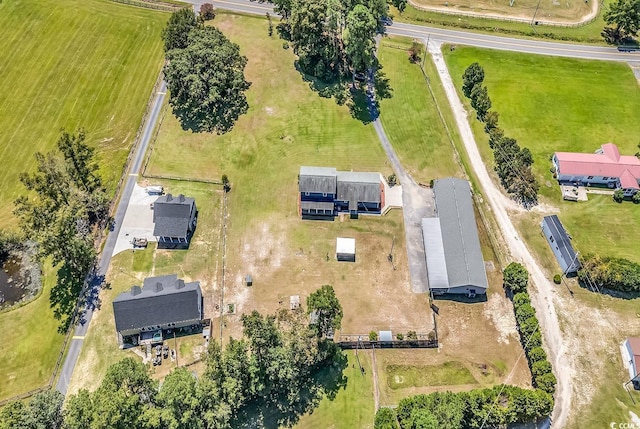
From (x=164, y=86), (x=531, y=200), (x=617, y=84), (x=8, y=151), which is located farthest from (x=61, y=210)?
(x=617, y=84)

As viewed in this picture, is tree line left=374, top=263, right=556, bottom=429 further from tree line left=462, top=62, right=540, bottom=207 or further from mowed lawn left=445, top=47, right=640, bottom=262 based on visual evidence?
tree line left=462, top=62, right=540, bottom=207

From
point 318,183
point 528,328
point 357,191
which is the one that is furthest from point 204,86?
point 528,328

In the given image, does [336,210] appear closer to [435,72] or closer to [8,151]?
[435,72]

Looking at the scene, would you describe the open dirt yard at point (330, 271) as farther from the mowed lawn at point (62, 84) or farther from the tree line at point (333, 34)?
the tree line at point (333, 34)

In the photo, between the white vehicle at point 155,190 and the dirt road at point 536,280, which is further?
the white vehicle at point 155,190

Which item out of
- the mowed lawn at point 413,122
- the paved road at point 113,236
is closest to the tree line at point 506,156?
the mowed lawn at point 413,122

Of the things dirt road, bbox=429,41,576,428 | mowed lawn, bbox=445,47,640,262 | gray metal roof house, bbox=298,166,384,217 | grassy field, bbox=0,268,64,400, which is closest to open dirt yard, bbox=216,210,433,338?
gray metal roof house, bbox=298,166,384,217

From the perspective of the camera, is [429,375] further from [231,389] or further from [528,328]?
[231,389]
